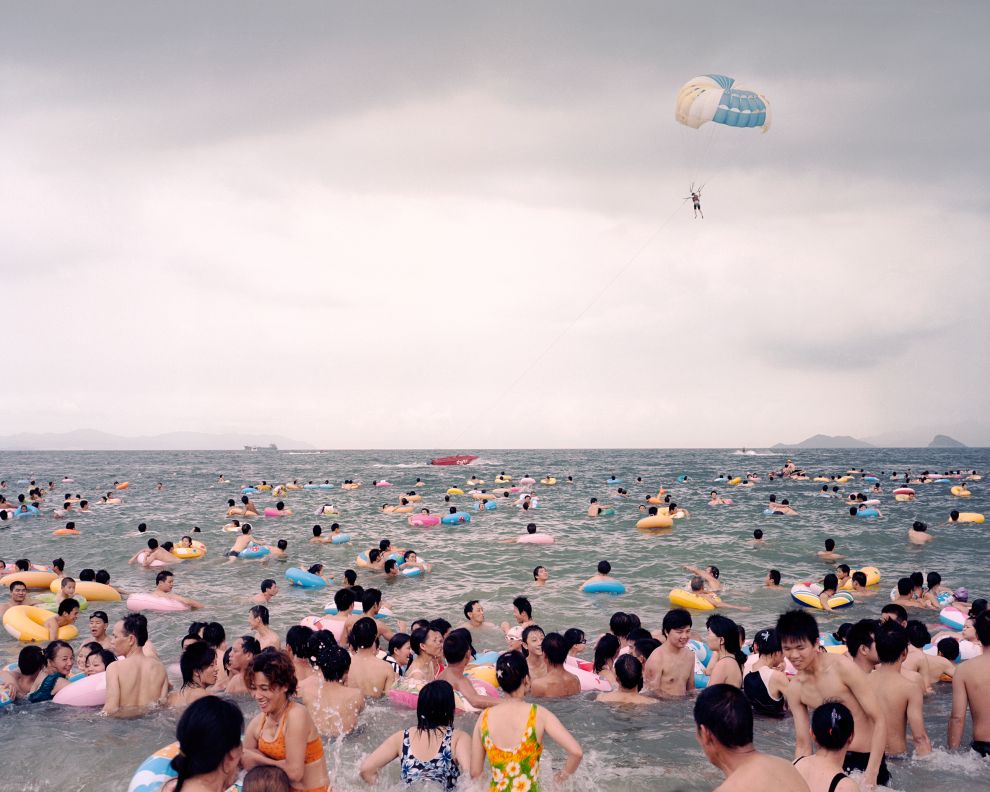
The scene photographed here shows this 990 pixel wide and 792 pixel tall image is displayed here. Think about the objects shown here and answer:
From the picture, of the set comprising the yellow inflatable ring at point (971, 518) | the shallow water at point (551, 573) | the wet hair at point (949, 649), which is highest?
the wet hair at point (949, 649)

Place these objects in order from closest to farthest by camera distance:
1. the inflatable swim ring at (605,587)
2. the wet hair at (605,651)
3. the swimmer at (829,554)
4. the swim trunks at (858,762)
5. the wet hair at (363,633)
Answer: the swim trunks at (858,762)
the wet hair at (363,633)
the wet hair at (605,651)
the inflatable swim ring at (605,587)
the swimmer at (829,554)

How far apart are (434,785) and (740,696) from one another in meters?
2.79

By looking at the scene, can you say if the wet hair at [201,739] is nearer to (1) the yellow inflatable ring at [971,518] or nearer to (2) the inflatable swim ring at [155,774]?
(2) the inflatable swim ring at [155,774]

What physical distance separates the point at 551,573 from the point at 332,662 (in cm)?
1054

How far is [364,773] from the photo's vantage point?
4.74 meters

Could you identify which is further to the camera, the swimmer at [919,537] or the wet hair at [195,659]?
the swimmer at [919,537]

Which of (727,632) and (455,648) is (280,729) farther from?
(727,632)

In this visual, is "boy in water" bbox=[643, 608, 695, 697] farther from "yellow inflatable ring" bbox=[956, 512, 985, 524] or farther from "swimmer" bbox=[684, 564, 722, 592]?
"yellow inflatable ring" bbox=[956, 512, 985, 524]

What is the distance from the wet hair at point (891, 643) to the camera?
5.02 metres

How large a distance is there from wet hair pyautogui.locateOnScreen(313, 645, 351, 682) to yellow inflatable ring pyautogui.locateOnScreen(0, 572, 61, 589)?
11.4 metres

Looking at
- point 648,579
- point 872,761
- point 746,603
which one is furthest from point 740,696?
point 648,579

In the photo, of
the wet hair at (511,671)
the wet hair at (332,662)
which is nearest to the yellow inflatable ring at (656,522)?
the wet hair at (332,662)

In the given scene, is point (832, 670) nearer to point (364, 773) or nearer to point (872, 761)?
point (872, 761)

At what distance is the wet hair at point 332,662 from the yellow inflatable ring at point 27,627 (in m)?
7.21
